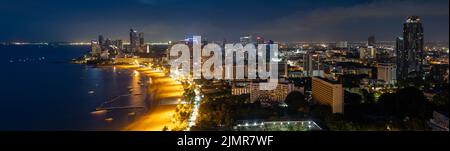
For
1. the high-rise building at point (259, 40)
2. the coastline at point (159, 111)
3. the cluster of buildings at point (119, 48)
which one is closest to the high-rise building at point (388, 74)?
the high-rise building at point (259, 40)

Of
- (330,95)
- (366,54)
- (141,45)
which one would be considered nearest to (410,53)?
(366,54)

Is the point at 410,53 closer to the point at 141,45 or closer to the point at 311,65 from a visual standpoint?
the point at 311,65

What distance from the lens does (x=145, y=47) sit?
60.4 ft

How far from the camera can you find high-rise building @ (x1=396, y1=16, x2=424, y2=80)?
8.06 m

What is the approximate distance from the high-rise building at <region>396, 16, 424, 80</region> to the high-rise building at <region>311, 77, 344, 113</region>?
3360 millimetres

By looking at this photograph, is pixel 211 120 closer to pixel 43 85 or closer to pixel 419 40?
pixel 43 85

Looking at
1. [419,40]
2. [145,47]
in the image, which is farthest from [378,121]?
[145,47]

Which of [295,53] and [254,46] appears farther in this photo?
[295,53]

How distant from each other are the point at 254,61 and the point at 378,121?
5.08m

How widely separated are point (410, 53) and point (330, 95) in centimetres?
474

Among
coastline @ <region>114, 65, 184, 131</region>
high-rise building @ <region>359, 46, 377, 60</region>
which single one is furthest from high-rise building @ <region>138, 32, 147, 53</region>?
coastline @ <region>114, 65, 184, 131</region>

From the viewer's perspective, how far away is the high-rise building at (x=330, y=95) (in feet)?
15.0

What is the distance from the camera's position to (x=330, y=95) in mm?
4781

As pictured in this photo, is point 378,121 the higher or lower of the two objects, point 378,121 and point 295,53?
the lower
